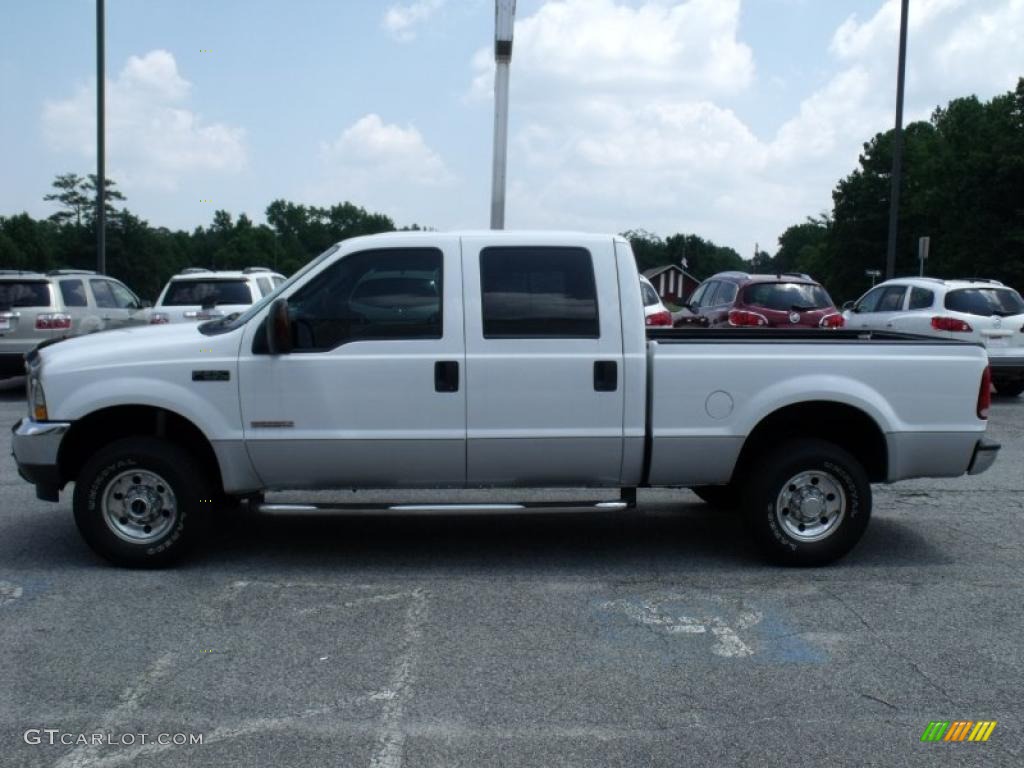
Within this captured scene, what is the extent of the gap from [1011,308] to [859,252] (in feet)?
222

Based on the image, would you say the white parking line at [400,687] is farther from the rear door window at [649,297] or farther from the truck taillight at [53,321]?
the truck taillight at [53,321]

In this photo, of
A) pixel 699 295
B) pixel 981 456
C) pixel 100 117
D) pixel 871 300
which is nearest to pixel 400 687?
pixel 981 456

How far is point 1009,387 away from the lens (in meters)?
16.7

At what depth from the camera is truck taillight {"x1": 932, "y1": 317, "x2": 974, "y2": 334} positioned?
15.6 meters

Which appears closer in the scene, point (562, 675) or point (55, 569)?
point (562, 675)

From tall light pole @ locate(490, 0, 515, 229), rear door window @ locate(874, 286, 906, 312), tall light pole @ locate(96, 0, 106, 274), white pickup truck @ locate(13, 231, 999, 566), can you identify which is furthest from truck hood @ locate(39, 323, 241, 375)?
tall light pole @ locate(96, 0, 106, 274)

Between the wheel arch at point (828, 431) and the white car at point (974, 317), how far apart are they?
8.82 metres

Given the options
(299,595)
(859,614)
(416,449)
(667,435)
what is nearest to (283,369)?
(416,449)

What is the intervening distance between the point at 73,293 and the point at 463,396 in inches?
466

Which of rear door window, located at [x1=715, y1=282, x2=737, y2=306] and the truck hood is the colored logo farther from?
rear door window, located at [x1=715, y1=282, x2=737, y2=306]

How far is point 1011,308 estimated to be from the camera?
15.9m

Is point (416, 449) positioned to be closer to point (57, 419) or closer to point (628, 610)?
point (628, 610)

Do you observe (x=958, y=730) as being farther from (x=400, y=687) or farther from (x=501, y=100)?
(x=501, y=100)

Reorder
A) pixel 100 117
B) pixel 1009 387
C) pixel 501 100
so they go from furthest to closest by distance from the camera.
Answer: pixel 100 117
pixel 1009 387
pixel 501 100
